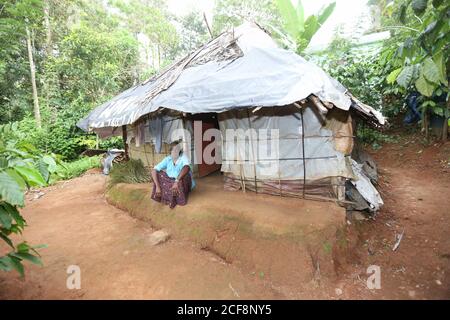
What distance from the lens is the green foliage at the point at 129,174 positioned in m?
6.66

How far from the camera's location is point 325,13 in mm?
6871

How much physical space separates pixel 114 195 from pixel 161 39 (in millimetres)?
13186

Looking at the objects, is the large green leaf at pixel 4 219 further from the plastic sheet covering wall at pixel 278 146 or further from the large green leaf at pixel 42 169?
the plastic sheet covering wall at pixel 278 146

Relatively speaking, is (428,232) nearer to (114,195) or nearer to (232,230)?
(232,230)

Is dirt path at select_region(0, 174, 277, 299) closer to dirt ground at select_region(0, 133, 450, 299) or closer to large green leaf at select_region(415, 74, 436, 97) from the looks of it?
dirt ground at select_region(0, 133, 450, 299)

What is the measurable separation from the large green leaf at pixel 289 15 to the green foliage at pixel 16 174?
6.97 meters

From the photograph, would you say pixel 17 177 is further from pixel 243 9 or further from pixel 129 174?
pixel 243 9

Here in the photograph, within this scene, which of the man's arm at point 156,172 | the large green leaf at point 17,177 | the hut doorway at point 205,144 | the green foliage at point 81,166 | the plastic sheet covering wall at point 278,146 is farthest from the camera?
the green foliage at point 81,166

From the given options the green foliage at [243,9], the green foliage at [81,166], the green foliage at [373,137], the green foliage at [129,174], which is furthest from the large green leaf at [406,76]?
the green foliage at [243,9]

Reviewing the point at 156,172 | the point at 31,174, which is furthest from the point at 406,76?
the point at 156,172

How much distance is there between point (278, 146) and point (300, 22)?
4579 millimetres

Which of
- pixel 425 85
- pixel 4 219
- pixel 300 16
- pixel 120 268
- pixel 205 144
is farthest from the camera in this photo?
pixel 300 16
